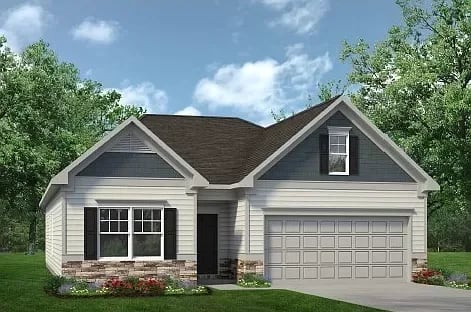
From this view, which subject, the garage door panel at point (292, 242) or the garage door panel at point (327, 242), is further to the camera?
the garage door panel at point (327, 242)

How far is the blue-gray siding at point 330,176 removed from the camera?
26344 mm

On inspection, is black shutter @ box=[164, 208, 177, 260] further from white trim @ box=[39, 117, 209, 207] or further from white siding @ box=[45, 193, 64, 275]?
→ white siding @ box=[45, 193, 64, 275]

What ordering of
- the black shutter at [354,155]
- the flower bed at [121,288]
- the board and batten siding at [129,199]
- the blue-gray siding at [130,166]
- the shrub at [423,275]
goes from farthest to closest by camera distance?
the black shutter at [354,155], the shrub at [423,275], the blue-gray siding at [130,166], the board and batten siding at [129,199], the flower bed at [121,288]

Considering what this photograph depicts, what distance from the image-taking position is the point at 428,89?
1513 inches

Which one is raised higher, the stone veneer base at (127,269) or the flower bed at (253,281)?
the stone veneer base at (127,269)

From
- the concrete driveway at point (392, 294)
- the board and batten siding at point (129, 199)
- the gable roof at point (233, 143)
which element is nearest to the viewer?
the concrete driveway at point (392, 294)

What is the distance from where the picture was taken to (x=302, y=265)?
26.4 m

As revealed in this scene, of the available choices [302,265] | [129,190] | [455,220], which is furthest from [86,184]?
[455,220]

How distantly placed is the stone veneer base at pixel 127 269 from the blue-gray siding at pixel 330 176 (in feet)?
13.6

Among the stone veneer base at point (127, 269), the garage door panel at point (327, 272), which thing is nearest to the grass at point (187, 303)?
the stone veneer base at point (127, 269)

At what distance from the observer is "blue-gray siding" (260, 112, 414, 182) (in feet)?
86.4

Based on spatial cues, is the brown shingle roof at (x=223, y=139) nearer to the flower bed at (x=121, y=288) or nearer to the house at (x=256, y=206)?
the house at (x=256, y=206)

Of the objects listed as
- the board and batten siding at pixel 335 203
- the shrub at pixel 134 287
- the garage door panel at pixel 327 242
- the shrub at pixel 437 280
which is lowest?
the shrub at pixel 437 280

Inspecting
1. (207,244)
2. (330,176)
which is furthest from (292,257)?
(207,244)
